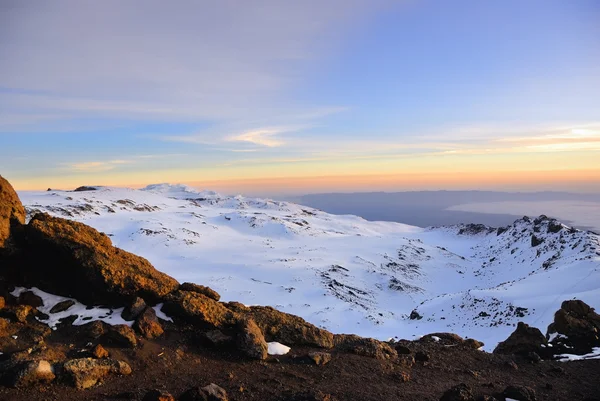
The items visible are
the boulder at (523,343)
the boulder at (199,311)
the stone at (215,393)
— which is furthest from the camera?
the boulder at (523,343)

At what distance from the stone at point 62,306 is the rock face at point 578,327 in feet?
60.6

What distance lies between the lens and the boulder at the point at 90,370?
26.9 feet

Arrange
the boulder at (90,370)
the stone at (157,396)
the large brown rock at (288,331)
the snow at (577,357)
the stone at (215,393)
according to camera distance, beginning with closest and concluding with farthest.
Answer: the stone at (157,396) → the stone at (215,393) → the boulder at (90,370) → the large brown rock at (288,331) → the snow at (577,357)

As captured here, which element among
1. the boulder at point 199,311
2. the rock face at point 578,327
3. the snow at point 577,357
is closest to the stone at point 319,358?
the boulder at point 199,311

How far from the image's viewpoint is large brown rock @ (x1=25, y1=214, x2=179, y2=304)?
36.5 feet

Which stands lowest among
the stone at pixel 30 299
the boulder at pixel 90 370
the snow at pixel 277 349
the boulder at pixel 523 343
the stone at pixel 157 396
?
the boulder at pixel 523 343

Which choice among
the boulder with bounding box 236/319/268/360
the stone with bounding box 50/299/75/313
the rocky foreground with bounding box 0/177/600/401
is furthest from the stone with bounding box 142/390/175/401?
the stone with bounding box 50/299/75/313

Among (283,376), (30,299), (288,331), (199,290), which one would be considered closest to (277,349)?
(288,331)

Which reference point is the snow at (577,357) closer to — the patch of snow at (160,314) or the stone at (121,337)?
the patch of snow at (160,314)

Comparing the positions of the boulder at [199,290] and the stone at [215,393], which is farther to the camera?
the boulder at [199,290]

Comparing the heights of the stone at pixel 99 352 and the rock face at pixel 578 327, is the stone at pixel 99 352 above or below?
above

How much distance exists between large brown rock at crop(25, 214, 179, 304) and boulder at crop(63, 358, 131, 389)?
2774 mm

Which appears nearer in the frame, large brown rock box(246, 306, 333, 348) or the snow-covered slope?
large brown rock box(246, 306, 333, 348)

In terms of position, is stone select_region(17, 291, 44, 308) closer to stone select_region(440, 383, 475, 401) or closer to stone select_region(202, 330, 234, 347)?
stone select_region(202, 330, 234, 347)
